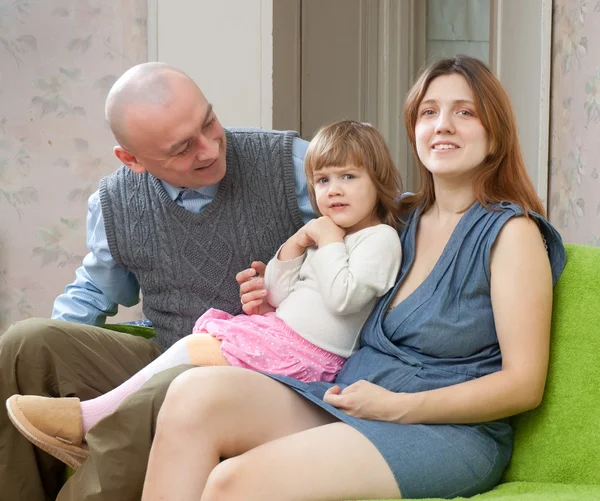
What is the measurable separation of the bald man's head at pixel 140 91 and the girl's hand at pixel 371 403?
2.52ft

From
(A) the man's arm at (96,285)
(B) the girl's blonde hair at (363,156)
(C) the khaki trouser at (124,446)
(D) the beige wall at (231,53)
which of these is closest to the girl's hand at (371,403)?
(C) the khaki trouser at (124,446)

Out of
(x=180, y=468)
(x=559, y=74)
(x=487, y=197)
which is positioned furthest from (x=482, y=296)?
(x=559, y=74)

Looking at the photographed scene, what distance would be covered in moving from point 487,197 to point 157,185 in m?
0.80

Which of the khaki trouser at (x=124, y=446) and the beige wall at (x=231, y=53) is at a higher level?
the beige wall at (x=231, y=53)

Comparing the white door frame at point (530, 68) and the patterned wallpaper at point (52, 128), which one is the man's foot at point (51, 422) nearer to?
the patterned wallpaper at point (52, 128)

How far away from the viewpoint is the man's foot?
1.58 metres

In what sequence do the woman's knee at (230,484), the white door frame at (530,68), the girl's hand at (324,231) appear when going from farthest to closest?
the white door frame at (530,68), the girl's hand at (324,231), the woman's knee at (230,484)

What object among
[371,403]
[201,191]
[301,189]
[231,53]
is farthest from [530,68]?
[371,403]

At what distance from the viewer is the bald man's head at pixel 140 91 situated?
1868mm

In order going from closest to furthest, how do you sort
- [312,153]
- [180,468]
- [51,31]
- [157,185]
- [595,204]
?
[180,468] < [312,153] < [157,185] < [595,204] < [51,31]

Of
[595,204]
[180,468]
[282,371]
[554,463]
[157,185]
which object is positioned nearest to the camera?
[180,468]

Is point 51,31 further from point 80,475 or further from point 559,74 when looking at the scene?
point 80,475

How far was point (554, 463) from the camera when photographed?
1.49 m

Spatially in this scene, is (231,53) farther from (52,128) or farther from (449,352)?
(449,352)
